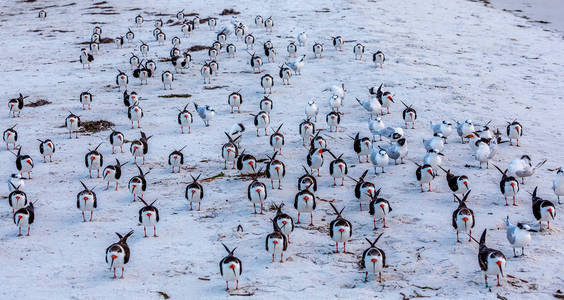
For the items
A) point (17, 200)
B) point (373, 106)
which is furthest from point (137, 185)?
point (373, 106)

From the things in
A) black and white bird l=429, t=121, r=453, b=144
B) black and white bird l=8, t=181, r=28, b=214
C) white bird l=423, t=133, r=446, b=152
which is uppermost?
black and white bird l=429, t=121, r=453, b=144

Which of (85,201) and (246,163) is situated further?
(246,163)

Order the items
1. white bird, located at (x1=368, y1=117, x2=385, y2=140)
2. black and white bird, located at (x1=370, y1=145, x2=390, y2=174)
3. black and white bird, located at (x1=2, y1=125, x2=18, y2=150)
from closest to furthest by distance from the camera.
Result: black and white bird, located at (x1=370, y1=145, x2=390, y2=174) < black and white bird, located at (x1=2, y1=125, x2=18, y2=150) < white bird, located at (x1=368, y1=117, x2=385, y2=140)

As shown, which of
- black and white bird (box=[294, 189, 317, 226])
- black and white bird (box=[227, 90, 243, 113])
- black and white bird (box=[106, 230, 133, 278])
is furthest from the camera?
black and white bird (box=[227, 90, 243, 113])

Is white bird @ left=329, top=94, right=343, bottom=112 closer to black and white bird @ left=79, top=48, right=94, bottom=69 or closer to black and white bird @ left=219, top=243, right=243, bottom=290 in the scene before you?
black and white bird @ left=219, top=243, right=243, bottom=290

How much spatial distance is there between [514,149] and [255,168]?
30.4 ft

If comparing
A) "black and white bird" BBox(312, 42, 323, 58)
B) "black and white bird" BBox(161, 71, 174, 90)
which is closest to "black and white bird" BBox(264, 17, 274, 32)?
"black and white bird" BBox(312, 42, 323, 58)

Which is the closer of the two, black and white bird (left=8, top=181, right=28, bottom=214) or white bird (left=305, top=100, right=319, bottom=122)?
black and white bird (left=8, top=181, right=28, bottom=214)

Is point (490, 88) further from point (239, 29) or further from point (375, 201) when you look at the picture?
point (239, 29)

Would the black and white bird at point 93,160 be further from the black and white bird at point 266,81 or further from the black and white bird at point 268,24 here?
the black and white bird at point 268,24

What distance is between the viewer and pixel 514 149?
21375 mm

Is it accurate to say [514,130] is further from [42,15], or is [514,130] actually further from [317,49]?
[42,15]

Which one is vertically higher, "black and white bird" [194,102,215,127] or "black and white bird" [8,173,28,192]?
"black and white bird" [194,102,215,127]

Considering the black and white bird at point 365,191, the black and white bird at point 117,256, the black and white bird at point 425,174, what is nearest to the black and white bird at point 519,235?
the black and white bird at point 365,191
